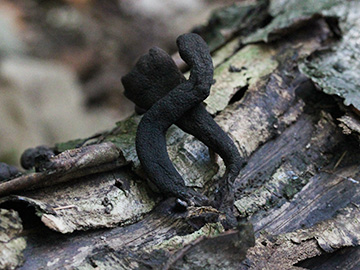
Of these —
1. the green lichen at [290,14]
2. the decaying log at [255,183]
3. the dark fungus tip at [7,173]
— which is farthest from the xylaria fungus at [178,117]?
the green lichen at [290,14]

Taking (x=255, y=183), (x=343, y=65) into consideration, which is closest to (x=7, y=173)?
(x=255, y=183)

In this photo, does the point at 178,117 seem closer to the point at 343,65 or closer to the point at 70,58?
the point at 343,65

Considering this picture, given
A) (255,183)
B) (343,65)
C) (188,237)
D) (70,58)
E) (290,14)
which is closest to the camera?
(188,237)

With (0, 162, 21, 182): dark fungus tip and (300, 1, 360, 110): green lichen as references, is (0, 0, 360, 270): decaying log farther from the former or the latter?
(0, 162, 21, 182): dark fungus tip

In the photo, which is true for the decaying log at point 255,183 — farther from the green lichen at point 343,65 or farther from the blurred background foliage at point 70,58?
the blurred background foliage at point 70,58

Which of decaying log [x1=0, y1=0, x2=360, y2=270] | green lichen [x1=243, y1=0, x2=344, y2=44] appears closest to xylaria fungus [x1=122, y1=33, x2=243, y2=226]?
decaying log [x1=0, y1=0, x2=360, y2=270]

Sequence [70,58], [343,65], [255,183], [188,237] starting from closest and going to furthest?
[188,237] → [255,183] → [343,65] → [70,58]
